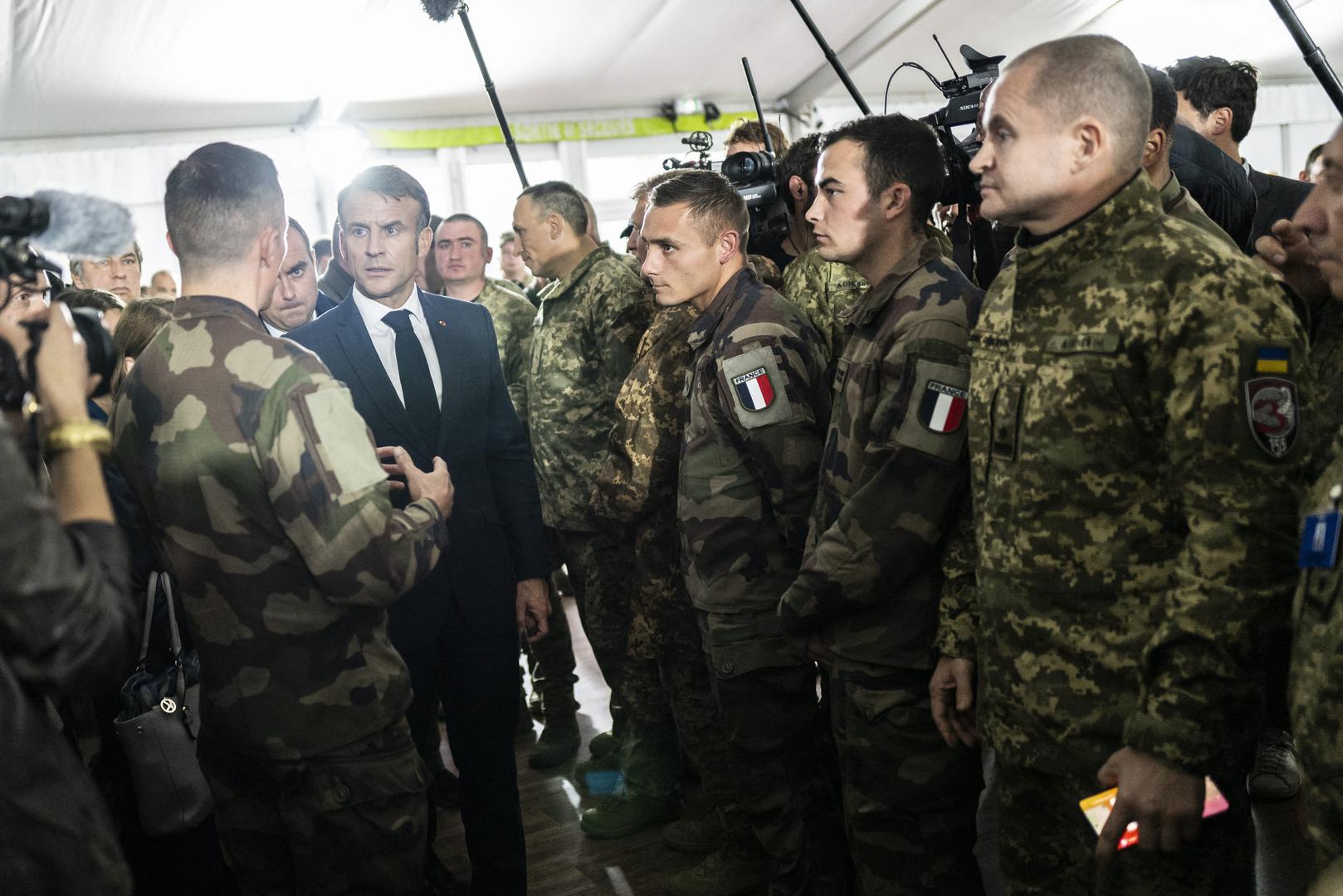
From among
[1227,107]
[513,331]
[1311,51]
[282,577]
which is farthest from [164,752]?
[1227,107]

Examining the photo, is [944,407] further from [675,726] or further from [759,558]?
[675,726]

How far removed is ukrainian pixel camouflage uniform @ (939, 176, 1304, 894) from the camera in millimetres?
1100

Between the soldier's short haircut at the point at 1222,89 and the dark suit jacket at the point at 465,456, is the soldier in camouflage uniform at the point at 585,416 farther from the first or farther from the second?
the soldier's short haircut at the point at 1222,89

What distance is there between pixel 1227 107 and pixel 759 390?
1719mm

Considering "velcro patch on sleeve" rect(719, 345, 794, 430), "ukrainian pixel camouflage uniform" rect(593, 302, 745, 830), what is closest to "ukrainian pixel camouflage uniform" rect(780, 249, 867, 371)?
"ukrainian pixel camouflage uniform" rect(593, 302, 745, 830)

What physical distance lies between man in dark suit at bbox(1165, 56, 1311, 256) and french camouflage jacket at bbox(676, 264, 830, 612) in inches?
57.9

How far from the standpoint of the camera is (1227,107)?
8.85 ft

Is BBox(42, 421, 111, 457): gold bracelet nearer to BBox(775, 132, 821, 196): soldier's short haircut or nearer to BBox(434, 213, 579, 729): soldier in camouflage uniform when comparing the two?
BBox(775, 132, 821, 196): soldier's short haircut

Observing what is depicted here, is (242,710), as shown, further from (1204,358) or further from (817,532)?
(1204,358)

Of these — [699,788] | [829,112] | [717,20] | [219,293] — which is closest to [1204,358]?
[219,293]

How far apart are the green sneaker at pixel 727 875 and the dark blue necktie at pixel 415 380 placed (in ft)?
3.68

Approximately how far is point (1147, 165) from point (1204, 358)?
86 centimetres

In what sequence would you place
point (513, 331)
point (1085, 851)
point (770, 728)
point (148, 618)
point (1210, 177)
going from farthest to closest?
1. point (513, 331)
2. point (1210, 177)
3. point (770, 728)
4. point (148, 618)
5. point (1085, 851)

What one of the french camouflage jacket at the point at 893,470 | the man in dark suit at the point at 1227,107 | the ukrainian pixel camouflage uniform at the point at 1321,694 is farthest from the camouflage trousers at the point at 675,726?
the man in dark suit at the point at 1227,107
